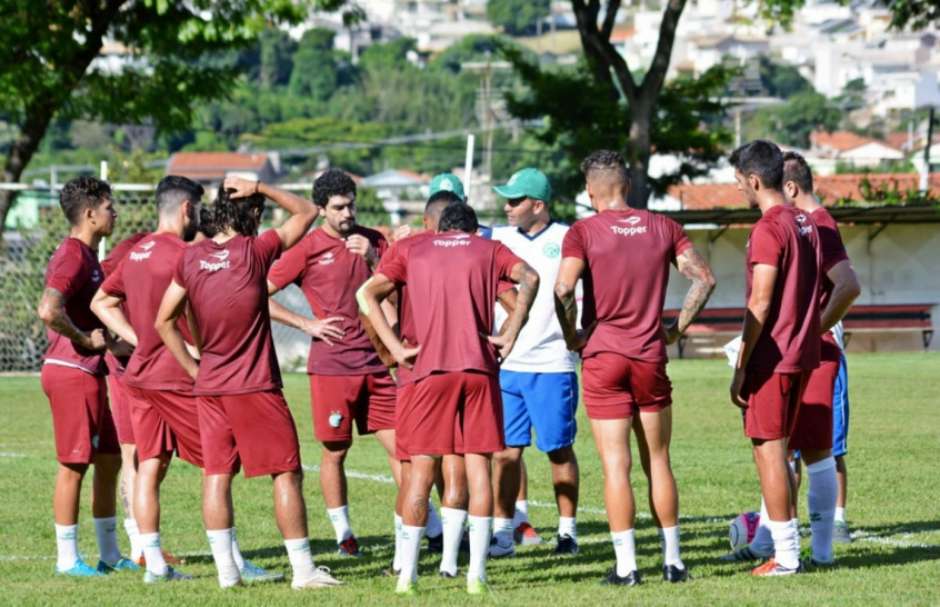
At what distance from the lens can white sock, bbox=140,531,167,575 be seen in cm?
957

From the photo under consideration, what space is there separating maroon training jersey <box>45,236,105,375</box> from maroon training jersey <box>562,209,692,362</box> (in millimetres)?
2944

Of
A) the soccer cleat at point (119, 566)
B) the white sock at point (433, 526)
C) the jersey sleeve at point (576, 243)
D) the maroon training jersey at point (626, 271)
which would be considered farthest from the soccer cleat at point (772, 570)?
the soccer cleat at point (119, 566)

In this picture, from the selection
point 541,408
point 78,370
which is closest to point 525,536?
point 541,408

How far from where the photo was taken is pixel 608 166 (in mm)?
9172

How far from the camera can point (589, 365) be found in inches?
359

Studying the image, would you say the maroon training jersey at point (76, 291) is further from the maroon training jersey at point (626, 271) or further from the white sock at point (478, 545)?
the maroon training jersey at point (626, 271)

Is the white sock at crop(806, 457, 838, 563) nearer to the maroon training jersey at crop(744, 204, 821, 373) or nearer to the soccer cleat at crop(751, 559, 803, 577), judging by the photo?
the soccer cleat at crop(751, 559, 803, 577)

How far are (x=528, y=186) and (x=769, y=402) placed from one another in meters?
2.26

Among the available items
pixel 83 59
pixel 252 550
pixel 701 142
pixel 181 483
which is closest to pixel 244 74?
pixel 83 59

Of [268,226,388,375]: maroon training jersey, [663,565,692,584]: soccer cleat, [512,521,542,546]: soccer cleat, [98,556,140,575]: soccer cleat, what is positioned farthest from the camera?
[512,521,542,546]: soccer cleat

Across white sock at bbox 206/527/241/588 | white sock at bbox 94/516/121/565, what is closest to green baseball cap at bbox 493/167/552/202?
white sock at bbox 206/527/241/588

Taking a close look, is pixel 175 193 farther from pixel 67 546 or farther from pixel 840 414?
pixel 840 414

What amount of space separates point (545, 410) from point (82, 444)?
2.84 metres

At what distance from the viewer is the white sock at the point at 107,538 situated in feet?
33.7
